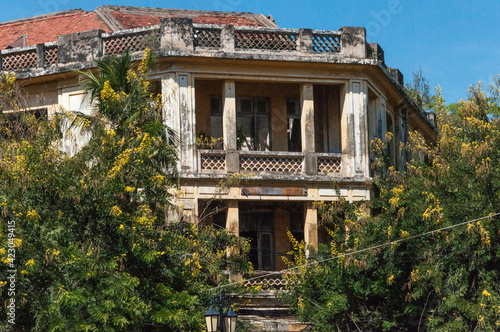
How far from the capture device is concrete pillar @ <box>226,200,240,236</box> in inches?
837

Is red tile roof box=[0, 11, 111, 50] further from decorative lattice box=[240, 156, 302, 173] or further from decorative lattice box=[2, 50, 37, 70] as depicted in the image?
decorative lattice box=[240, 156, 302, 173]

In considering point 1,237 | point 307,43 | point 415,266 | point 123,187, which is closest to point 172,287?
point 123,187

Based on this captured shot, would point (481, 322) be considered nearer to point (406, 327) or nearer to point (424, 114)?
point (406, 327)

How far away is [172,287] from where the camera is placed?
17.5 meters

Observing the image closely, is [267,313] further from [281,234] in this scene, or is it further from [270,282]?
[281,234]

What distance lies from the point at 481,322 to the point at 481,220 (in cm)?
179

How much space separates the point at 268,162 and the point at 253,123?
6.00 feet

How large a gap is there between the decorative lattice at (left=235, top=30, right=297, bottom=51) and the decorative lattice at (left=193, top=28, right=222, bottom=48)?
0.42 meters

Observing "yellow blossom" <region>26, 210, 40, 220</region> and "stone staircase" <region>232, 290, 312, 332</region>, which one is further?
"stone staircase" <region>232, 290, 312, 332</region>

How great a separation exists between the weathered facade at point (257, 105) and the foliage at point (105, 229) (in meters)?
2.54

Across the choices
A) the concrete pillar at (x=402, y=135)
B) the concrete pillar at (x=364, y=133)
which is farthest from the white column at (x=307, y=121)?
the concrete pillar at (x=402, y=135)

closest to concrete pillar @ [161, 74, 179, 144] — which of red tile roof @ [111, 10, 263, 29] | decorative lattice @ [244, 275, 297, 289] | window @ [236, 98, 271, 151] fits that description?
window @ [236, 98, 271, 151]

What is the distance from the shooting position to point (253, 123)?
77.0 ft

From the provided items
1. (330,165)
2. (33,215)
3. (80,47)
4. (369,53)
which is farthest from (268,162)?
(33,215)
